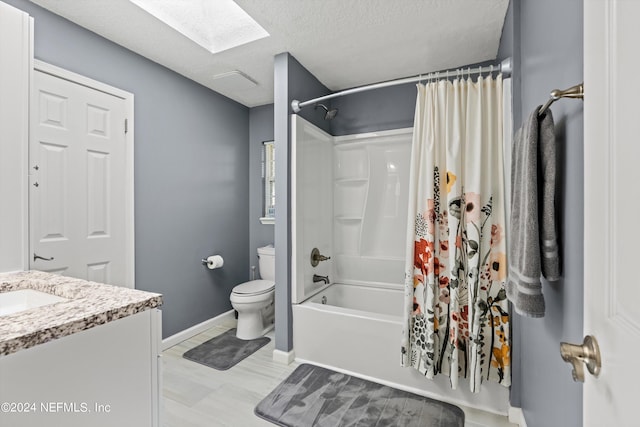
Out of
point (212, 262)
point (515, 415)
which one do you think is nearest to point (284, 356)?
point (212, 262)

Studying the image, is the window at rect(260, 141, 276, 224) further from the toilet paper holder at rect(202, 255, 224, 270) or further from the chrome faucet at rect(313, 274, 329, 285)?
the chrome faucet at rect(313, 274, 329, 285)

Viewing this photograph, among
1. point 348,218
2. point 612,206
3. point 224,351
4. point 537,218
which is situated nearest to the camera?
point 612,206

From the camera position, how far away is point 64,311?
2.77 feet

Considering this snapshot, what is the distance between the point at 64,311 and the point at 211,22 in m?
2.17

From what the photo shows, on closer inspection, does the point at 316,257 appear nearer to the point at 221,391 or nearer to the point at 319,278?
the point at 319,278

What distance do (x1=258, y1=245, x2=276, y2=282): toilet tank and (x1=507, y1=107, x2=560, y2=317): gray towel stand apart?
2436 millimetres

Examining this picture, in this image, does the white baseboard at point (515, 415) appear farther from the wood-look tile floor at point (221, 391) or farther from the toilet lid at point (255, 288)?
the toilet lid at point (255, 288)

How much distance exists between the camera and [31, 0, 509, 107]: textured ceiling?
1.80m

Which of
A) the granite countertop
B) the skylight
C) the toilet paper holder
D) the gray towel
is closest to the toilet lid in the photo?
the toilet paper holder

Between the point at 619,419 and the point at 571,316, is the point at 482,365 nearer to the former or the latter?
the point at 571,316

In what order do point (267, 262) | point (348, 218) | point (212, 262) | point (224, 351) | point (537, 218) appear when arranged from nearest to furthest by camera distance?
point (537, 218) → point (224, 351) → point (212, 262) → point (348, 218) → point (267, 262)

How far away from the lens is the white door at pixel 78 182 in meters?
1.78

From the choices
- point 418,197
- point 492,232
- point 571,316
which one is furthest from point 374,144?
point 571,316

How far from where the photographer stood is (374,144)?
2.86 metres
